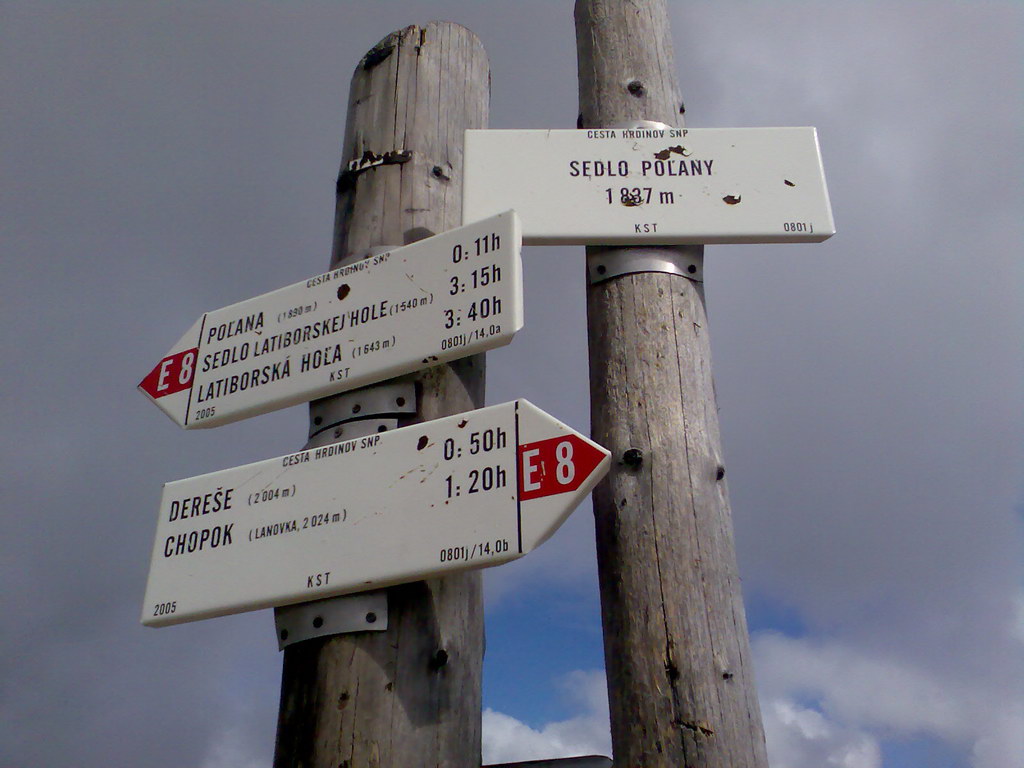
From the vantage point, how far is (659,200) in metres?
2.50

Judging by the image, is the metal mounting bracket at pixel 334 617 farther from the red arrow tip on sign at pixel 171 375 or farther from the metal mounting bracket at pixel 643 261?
the metal mounting bracket at pixel 643 261

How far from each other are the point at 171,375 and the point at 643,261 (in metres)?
1.42

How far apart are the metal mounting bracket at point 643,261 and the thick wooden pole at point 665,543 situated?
3 centimetres

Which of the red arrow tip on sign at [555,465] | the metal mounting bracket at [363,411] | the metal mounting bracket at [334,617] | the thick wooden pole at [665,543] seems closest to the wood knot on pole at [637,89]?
the thick wooden pole at [665,543]

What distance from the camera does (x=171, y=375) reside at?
98.9 inches

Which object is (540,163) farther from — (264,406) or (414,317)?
(264,406)

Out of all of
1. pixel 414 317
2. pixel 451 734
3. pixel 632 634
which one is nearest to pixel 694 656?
pixel 632 634

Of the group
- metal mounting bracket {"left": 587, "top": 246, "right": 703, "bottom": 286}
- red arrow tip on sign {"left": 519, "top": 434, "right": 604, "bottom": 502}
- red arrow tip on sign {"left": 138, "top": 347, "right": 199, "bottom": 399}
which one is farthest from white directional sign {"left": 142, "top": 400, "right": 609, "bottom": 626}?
metal mounting bracket {"left": 587, "top": 246, "right": 703, "bottom": 286}

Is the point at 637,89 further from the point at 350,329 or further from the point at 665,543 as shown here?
the point at 665,543

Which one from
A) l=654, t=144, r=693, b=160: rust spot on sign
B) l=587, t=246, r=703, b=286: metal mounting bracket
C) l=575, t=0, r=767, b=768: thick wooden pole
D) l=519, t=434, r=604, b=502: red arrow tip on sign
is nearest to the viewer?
l=519, t=434, r=604, b=502: red arrow tip on sign

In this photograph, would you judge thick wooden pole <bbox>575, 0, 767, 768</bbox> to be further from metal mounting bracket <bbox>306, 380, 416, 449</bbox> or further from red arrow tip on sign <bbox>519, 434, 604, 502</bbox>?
metal mounting bracket <bbox>306, 380, 416, 449</bbox>

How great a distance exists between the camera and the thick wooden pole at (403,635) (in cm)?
182

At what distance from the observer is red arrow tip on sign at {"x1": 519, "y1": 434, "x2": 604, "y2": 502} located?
5.74 feet

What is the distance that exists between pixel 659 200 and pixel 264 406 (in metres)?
1.26
